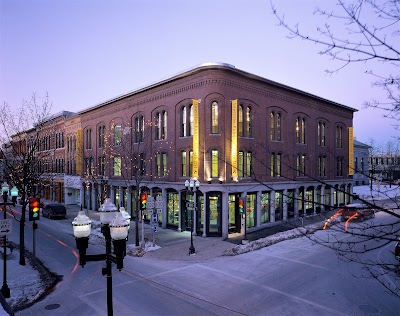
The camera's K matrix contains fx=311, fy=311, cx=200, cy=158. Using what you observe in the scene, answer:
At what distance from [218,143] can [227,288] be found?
41.5 feet

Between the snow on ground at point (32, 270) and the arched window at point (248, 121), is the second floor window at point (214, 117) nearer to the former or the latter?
the arched window at point (248, 121)

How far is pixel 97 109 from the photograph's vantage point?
38.1 metres

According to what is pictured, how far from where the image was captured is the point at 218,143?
77.3 feet

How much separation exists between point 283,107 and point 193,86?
9839 millimetres

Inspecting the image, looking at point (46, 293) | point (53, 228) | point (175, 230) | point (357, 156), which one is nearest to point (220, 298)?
point (46, 293)

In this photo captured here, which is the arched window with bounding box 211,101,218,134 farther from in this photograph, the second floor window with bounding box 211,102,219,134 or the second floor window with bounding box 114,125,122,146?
the second floor window with bounding box 114,125,122,146

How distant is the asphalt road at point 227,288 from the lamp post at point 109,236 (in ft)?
15.7

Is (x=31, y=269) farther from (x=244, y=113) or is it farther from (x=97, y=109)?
(x=97, y=109)

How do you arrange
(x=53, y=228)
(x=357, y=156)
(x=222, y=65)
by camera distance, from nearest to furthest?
(x=222, y=65), (x=53, y=228), (x=357, y=156)

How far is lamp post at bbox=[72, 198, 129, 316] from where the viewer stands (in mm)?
6293

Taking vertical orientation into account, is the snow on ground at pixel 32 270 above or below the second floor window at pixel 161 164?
below

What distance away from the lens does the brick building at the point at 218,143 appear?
23.6 m

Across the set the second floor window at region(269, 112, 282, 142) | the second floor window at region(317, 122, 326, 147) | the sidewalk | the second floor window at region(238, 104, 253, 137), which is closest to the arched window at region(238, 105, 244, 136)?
the second floor window at region(238, 104, 253, 137)

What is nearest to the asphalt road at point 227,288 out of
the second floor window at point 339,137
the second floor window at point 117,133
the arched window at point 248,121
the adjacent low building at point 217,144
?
the adjacent low building at point 217,144
